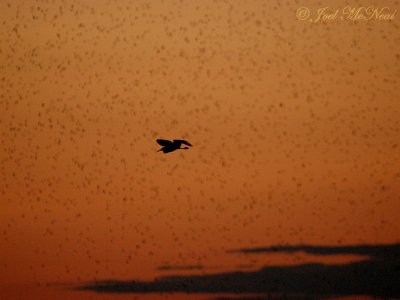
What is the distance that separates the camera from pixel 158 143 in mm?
8727

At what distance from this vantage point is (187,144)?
27.4 ft

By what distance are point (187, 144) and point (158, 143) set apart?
1.06 m
